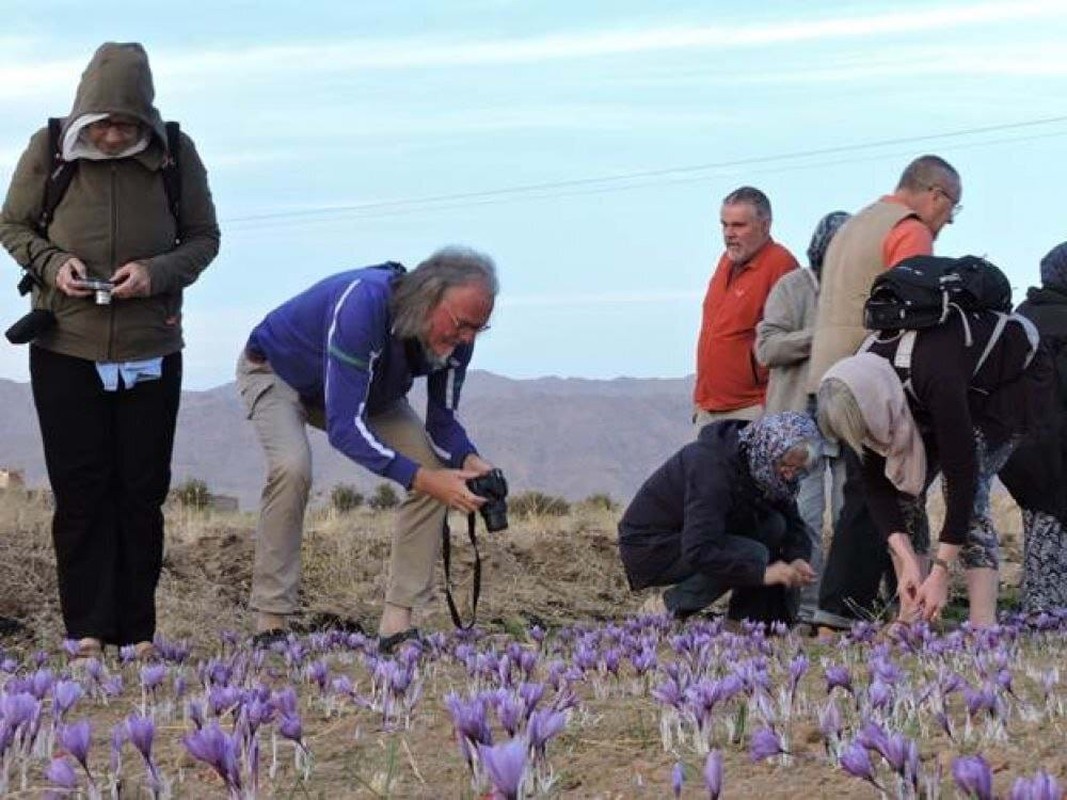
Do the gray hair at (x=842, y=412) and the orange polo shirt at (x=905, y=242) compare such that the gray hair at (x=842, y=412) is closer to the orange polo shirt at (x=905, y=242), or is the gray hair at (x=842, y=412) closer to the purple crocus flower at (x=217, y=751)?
the orange polo shirt at (x=905, y=242)

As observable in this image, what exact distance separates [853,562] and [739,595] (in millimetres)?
665

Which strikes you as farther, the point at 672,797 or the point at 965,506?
the point at 965,506

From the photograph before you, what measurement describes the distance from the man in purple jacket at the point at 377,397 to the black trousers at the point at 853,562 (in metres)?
1.56

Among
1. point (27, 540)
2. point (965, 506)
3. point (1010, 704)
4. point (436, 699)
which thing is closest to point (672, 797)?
point (1010, 704)

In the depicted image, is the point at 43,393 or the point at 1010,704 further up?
the point at 43,393

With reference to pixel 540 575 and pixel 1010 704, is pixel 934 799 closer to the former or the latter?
pixel 1010 704

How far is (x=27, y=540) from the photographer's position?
37.5 ft

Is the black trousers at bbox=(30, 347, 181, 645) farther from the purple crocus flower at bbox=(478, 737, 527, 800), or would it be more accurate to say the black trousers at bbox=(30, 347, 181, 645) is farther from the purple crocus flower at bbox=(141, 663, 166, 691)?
the purple crocus flower at bbox=(478, 737, 527, 800)

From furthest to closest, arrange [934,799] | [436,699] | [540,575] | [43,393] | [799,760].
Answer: [540,575], [43,393], [436,699], [799,760], [934,799]

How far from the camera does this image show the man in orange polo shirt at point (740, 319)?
8391mm

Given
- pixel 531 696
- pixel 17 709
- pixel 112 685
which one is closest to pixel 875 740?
pixel 531 696

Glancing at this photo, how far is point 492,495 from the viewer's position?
6426mm

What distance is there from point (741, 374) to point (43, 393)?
3490 millimetres

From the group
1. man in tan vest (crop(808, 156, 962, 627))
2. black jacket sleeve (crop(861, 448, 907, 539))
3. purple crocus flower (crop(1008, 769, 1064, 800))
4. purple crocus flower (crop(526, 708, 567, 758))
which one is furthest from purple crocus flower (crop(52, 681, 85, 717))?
man in tan vest (crop(808, 156, 962, 627))
